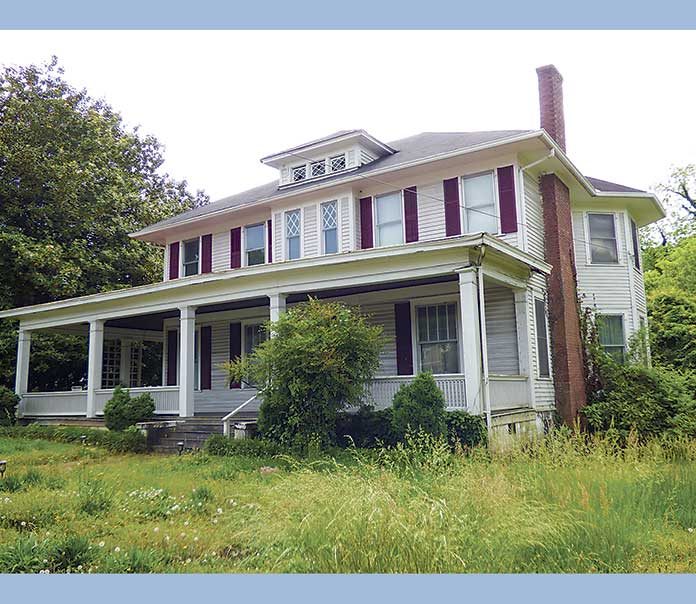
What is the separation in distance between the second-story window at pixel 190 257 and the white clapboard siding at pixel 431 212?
26.2ft

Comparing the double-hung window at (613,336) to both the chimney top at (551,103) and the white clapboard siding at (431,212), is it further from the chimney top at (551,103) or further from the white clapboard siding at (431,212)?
the white clapboard siding at (431,212)

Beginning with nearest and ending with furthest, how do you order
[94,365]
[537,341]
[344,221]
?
[537,341]
[344,221]
[94,365]

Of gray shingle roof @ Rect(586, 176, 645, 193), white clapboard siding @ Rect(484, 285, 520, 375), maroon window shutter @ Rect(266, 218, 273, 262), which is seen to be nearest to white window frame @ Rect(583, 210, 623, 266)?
gray shingle roof @ Rect(586, 176, 645, 193)

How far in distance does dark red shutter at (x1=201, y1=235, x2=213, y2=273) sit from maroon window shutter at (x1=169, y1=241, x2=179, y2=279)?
124 cm

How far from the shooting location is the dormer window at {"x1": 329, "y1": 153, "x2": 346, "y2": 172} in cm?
1734

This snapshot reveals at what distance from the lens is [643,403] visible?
1352cm

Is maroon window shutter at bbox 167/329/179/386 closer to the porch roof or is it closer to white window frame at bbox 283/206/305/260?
the porch roof

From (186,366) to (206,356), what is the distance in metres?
3.94

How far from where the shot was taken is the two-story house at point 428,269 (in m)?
12.5

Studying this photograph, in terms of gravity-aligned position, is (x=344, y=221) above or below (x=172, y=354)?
above

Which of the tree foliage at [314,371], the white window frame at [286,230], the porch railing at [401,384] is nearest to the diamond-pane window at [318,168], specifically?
the white window frame at [286,230]

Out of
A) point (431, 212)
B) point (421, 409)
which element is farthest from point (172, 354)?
point (421, 409)

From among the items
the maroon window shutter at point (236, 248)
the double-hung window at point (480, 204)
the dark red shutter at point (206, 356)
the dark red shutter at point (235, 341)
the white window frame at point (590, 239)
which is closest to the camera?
the double-hung window at point (480, 204)

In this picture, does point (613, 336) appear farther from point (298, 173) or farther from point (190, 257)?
point (190, 257)
